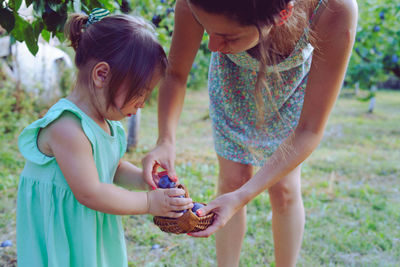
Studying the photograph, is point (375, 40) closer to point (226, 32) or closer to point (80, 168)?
point (226, 32)

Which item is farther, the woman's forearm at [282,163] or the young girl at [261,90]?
the woman's forearm at [282,163]

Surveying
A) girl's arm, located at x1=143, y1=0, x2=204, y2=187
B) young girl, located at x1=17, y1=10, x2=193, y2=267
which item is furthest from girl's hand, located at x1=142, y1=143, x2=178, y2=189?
young girl, located at x1=17, y1=10, x2=193, y2=267

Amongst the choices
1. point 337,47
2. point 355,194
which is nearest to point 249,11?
point 337,47

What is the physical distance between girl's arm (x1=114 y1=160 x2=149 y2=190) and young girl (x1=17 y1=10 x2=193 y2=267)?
0.16 m

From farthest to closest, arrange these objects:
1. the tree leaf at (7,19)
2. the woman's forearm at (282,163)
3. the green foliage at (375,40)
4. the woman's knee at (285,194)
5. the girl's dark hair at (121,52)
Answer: the green foliage at (375,40)
the woman's knee at (285,194)
the woman's forearm at (282,163)
the tree leaf at (7,19)
the girl's dark hair at (121,52)

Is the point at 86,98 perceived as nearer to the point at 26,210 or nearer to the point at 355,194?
the point at 26,210

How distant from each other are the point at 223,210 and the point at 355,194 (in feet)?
8.01

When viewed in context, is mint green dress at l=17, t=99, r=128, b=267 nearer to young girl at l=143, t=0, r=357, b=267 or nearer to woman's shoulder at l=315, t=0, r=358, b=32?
young girl at l=143, t=0, r=357, b=267

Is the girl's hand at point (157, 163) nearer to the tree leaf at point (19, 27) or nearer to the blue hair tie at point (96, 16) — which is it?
the blue hair tie at point (96, 16)

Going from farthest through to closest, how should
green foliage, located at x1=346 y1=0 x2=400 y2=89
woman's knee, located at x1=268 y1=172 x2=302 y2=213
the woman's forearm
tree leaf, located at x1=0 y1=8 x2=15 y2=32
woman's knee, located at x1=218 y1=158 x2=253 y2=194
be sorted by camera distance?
1. green foliage, located at x1=346 y1=0 x2=400 y2=89
2. woman's knee, located at x1=218 y1=158 x2=253 y2=194
3. woman's knee, located at x1=268 y1=172 x2=302 y2=213
4. the woman's forearm
5. tree leaf, located at x1=0 y1=8 x2=15 y2=32

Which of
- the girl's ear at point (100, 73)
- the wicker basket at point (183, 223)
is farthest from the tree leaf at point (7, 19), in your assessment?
the wicker basket at point (183, 223)

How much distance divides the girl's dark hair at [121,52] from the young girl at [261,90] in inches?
Answer: 7.8

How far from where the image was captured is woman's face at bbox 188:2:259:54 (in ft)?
3.79

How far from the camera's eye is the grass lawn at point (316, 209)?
2.32 metres
